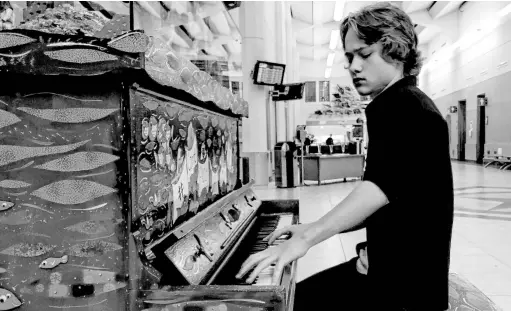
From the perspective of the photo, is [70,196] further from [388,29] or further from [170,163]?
[388,29]

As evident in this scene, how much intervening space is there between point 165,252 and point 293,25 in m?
23.1

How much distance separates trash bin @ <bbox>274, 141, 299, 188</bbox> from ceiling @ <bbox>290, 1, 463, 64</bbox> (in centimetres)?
810

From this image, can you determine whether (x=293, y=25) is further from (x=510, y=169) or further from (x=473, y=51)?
(x=510, y=169)

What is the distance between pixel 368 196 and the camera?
1282mm

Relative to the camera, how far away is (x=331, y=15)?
21625mm

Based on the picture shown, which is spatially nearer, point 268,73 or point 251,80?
point 268,73

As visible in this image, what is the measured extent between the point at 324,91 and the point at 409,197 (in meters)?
33.9

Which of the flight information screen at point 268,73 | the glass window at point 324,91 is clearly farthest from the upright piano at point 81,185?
the glass window at point 324,91

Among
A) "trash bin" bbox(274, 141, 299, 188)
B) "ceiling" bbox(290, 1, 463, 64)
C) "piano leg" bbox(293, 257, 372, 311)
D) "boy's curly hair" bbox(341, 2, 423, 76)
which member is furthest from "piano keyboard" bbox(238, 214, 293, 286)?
"ceiling" bbox(290, 1, 463, 64)

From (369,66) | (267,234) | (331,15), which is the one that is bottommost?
(267,234)

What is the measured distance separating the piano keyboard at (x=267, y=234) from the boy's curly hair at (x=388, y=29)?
0.82m

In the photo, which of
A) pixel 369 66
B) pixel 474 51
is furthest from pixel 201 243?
pixel 474 51

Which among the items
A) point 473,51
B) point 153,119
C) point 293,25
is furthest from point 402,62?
point 293,25

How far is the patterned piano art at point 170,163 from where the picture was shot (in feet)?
3.98
